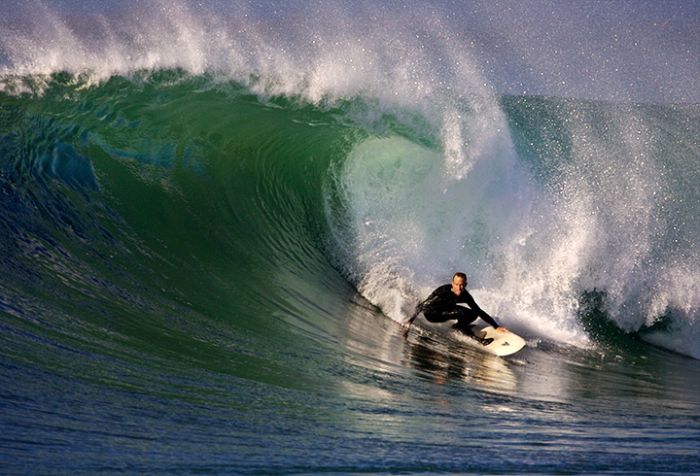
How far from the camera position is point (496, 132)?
40.6 feet

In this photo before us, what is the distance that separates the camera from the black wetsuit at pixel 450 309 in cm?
964

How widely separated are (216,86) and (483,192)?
3982 mm

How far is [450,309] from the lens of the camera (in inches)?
383

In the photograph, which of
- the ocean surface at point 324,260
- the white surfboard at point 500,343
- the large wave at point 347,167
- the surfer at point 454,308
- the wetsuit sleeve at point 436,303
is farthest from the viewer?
the large wave at point 347,167

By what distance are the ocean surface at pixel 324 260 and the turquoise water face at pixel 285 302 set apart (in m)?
0.03

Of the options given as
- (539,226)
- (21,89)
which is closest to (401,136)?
(539,226)

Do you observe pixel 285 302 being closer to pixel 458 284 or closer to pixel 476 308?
pixel 458 284

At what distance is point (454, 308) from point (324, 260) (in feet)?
7.45

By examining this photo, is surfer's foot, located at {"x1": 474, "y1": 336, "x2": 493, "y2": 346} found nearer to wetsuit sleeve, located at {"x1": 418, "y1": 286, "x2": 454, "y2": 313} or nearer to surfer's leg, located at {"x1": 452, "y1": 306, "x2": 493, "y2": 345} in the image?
surfer's leg, located at {"x1": 452, "y1": 306, "x2": 493, "y2": 345}

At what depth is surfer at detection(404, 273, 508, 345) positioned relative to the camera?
9.63 meters

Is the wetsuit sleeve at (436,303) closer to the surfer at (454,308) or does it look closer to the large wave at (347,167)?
the surfer at (454,308)

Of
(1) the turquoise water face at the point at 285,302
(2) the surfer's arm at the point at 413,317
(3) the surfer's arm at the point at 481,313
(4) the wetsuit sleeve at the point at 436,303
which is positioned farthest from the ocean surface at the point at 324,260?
(3) the surfer's arm at the point at 481,313

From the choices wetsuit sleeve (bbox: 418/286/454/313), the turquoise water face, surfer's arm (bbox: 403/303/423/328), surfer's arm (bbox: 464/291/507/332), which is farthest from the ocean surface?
surfer's arm (bbox: 464/291/507/332)

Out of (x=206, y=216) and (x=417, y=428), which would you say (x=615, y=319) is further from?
(x=417, y=428)
